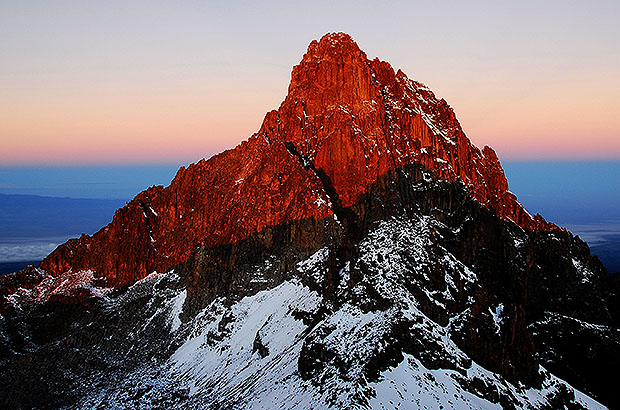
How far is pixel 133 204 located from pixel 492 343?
11195 centimetres

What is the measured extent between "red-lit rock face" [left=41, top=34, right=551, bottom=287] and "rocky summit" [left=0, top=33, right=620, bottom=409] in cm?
51

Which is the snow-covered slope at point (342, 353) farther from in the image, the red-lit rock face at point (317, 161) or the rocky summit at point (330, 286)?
the red-lit rock face at point (317, 161)

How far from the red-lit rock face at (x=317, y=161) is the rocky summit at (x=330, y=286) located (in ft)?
1.67

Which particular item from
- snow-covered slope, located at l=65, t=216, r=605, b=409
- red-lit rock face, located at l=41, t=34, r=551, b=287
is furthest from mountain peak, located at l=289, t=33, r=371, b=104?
snow-covered slope, located at l=65, t=216, r=605, b=409

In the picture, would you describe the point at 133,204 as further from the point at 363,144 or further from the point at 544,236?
the point at 544,236

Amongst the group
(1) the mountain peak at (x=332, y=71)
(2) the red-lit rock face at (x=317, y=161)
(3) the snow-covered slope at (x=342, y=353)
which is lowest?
(3) the snow-covered slope at (x=342, y=353)

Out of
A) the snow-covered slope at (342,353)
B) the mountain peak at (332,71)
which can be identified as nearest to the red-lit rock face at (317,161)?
the mountain peak at (332,71)

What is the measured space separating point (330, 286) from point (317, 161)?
121ft

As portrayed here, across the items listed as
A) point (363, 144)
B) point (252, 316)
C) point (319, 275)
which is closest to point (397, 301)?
point (319, 275)

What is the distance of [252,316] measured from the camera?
326ft

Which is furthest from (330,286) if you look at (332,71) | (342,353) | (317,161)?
(332,71)

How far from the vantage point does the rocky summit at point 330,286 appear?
233 feet

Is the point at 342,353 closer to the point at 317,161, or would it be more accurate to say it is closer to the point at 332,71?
the point at 317,161

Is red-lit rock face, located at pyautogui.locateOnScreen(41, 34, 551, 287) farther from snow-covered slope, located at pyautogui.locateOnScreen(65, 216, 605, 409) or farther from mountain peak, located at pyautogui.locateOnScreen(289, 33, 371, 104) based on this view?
snow-covered slope, located at pyautogui.locateOnScreen(65, 216, 605, 409)
